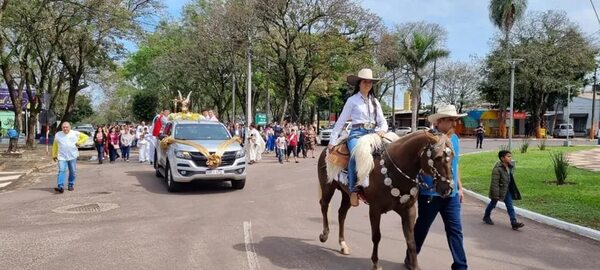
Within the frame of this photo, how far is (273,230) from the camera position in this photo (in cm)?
802

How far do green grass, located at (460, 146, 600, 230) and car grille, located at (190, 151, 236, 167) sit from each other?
20.6ft

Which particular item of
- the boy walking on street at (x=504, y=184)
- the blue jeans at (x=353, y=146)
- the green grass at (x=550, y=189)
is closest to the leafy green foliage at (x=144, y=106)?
the green grass at (x=550, y=189)

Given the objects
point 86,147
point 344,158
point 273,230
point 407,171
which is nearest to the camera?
point 407,171

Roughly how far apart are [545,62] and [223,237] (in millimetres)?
47743

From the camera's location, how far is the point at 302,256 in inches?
255

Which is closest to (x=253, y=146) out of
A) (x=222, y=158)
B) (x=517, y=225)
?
(x=222, y=158)

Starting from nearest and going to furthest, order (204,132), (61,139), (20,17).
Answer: (61,139) → (204,132) → (20,17)

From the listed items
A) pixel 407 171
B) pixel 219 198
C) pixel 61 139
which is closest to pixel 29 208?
pixel 61 139

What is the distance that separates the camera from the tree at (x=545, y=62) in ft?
156

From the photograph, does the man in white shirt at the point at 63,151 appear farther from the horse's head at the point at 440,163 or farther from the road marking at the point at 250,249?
the horse's head at the point at 440,163

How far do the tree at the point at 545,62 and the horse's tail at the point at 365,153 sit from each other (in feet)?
154

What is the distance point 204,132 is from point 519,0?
40589 millimetres

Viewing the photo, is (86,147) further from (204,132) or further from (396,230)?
(396,230)

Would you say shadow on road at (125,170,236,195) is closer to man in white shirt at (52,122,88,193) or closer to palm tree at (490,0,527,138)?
man in white shirt at (52,122,88,193)
